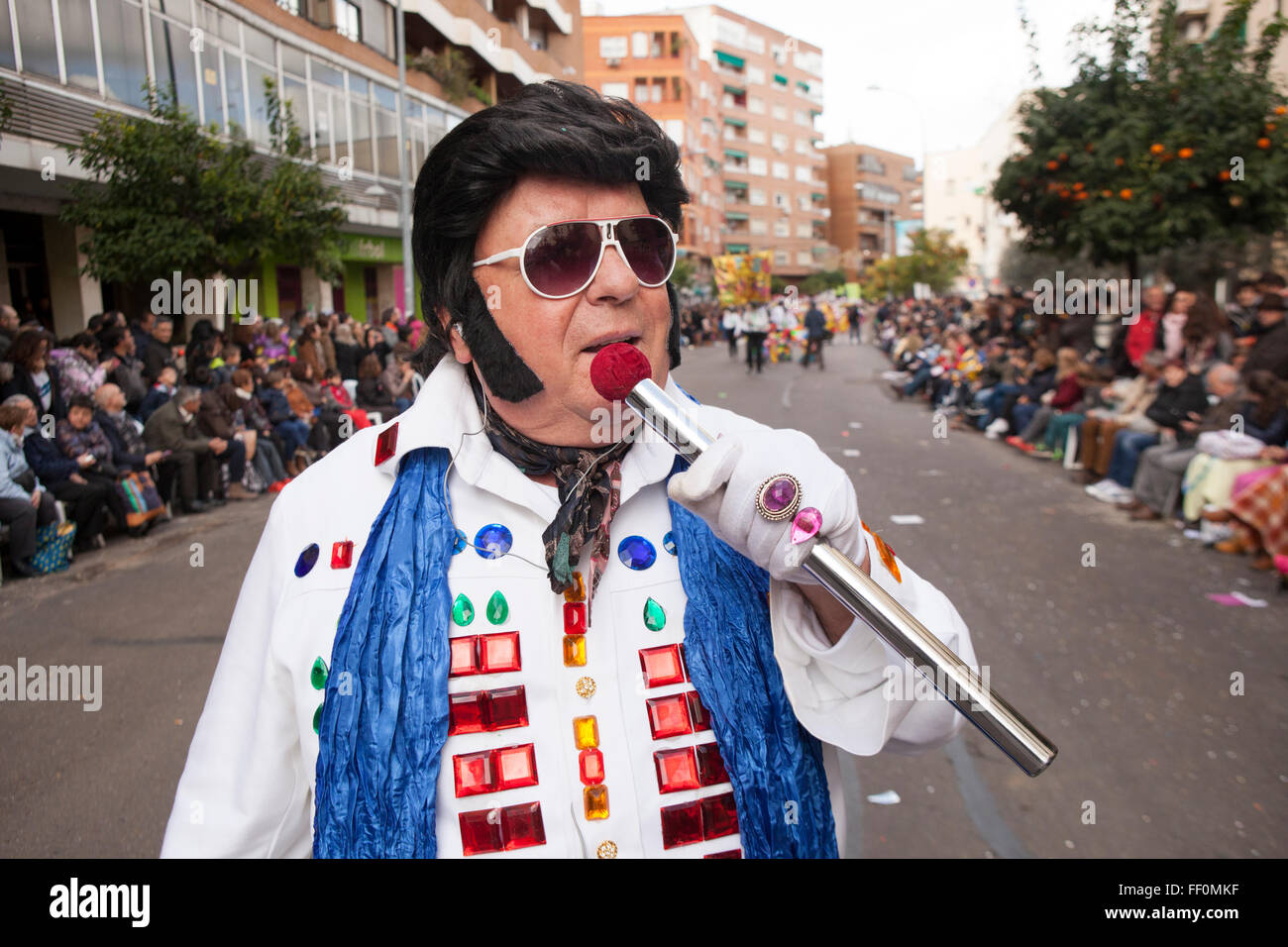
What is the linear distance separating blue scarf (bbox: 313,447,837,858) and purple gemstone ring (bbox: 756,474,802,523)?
43cm

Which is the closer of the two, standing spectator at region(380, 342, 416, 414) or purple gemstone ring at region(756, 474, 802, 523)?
purple gemstone ring at region(756, 474, 802, 523)

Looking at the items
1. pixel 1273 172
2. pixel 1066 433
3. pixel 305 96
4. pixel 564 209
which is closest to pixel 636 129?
pixel 564 209

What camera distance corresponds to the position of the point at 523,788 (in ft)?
5.08

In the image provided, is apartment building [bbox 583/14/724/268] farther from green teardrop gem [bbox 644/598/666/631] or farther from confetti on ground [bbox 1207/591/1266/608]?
green teardrop gem [bbox 644/598/666/631]

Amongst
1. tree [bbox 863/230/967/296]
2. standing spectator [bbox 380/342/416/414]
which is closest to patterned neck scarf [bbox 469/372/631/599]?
standing spectator [bbox 380/342/416/414]

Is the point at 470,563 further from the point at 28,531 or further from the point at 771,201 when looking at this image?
the point at 771,201

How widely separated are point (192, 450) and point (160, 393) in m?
0.73

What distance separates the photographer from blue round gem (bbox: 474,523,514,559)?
5.48ft

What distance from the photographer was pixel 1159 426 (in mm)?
9344

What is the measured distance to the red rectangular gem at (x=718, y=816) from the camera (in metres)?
1.57

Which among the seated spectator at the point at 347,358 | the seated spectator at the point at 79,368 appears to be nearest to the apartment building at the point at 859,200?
the seated spectator at the point at 347,358

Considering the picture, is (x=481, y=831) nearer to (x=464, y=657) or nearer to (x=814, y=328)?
(x=464, y=657)

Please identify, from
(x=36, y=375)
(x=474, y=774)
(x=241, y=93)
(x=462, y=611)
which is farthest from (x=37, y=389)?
(x=241, y=93)
